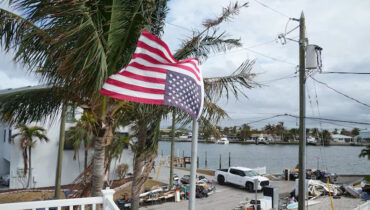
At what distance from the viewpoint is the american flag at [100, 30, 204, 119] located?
4.31 metres

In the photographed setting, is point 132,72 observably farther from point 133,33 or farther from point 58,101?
point 58,101

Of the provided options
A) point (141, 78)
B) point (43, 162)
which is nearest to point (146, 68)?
point (141, 78)

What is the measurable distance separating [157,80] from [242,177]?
69.6ft

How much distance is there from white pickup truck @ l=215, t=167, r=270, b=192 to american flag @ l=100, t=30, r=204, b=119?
765 inches

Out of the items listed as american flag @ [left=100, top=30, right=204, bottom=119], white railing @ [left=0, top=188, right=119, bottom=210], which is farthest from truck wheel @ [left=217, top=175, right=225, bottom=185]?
american flag @ [left=100, top=30, right=204, bottom=119]

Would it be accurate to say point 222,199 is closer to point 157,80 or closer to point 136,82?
point 157,80

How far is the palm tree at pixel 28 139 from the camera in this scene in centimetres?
2031

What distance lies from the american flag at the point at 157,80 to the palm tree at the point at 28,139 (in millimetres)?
18600

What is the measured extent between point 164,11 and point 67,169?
19.2 meters

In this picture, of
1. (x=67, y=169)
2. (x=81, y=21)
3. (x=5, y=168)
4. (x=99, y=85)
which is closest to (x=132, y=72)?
(x=99, y=85)

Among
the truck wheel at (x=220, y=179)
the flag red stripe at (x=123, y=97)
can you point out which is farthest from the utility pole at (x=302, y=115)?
the truck wheel at (x=220, y=179)

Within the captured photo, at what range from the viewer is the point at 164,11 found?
7.32 meters

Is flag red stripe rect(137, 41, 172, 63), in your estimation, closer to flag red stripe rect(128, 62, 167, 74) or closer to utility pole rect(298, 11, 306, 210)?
flag red stripe rect(128, 62, 167, 74)

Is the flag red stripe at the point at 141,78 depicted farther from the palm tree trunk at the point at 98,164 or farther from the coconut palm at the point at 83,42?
the palm tree trunk at the point at 98,164
